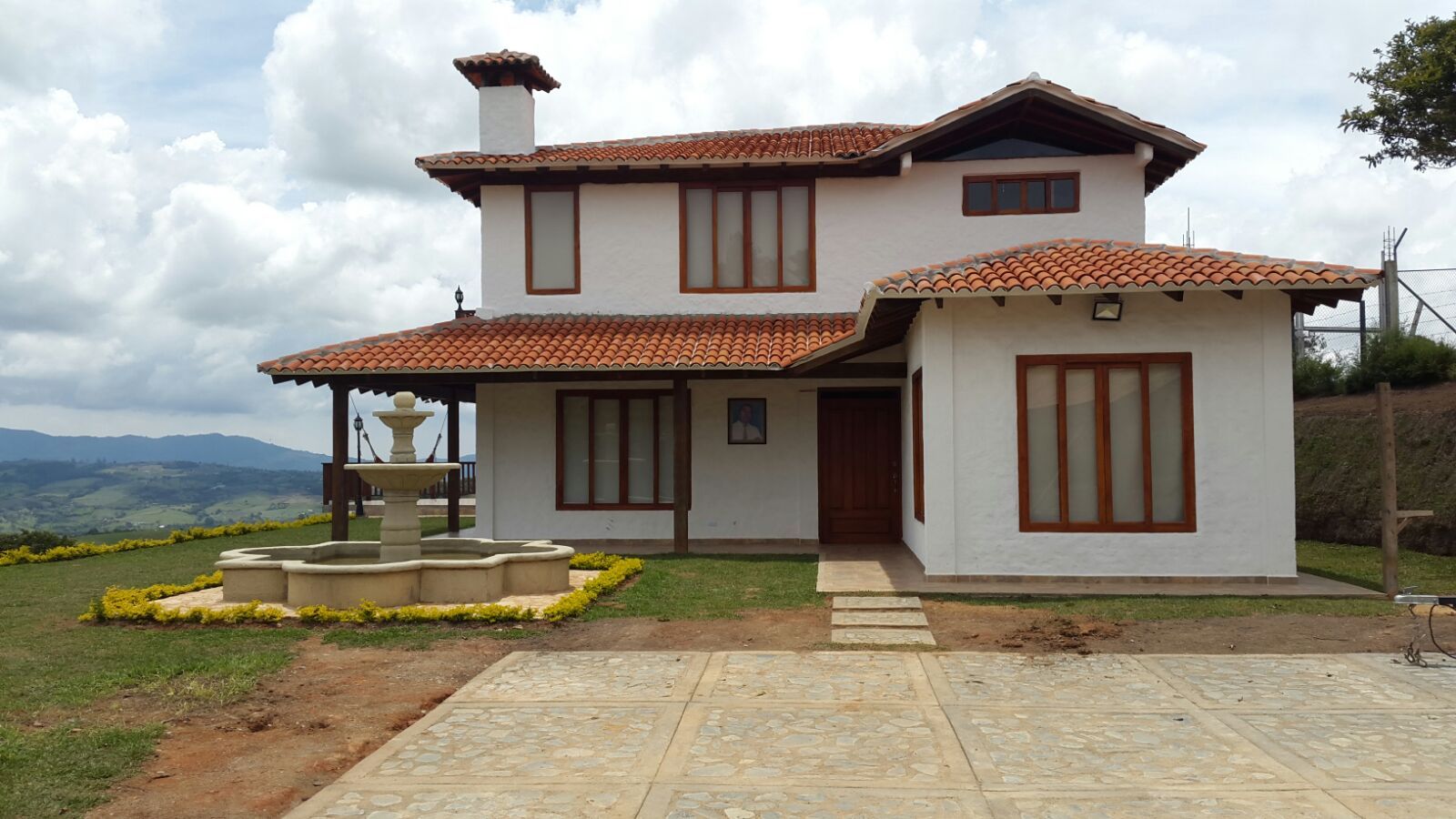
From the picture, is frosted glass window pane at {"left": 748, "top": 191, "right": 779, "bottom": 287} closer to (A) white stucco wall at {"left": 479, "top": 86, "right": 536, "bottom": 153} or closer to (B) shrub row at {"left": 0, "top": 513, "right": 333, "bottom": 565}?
(A) white stucco wall at {"left": 479, "top": 86, "right": 536, "bottom": 153}

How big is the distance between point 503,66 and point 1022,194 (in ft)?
29.1

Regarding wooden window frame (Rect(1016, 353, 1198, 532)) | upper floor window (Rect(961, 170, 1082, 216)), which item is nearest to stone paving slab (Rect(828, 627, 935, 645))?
wooden window frame (Rect(1016, 353, 1198, 532))

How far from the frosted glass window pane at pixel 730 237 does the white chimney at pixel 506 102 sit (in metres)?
3.74

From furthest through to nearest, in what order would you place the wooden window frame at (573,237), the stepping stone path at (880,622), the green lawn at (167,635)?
the wooden window frame at (573,237)
the stepping stone path at (880,622)
the green lawn at (167,635)

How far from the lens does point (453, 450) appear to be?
1966 centimetres

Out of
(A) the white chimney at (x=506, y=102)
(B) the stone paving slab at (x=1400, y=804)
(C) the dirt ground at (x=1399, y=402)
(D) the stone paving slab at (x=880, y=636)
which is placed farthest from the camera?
(A) the white chimney at (x=506, y=102)

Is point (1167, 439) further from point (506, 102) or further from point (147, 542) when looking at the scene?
point (147, 542)

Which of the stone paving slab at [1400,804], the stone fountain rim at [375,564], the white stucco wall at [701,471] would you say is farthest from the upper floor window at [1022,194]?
the stone paving slab at [1400,804]

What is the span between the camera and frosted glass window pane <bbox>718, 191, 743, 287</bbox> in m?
16.2

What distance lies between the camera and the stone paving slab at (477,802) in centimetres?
455

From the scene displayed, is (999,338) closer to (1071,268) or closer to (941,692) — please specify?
(1071,268)

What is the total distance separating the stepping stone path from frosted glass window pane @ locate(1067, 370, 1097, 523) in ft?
7.60

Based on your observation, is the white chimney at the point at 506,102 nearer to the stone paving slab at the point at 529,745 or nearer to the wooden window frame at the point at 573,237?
the wooden window frame at the point at 573,237

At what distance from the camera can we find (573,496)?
16.1 m
